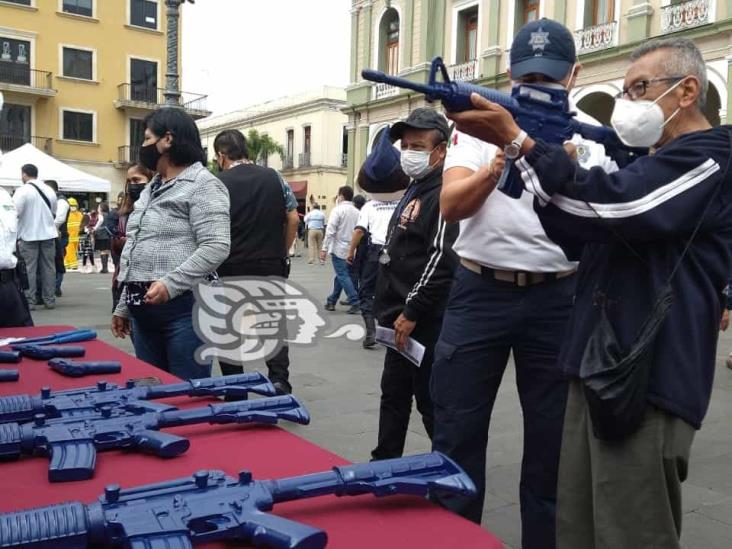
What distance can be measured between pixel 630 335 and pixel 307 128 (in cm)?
4053

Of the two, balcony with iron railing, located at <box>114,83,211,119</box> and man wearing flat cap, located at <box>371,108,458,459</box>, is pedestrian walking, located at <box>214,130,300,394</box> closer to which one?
man wearing flat cap, located at <box>371,108,458,459</box>

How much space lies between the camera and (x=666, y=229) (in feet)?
4.95

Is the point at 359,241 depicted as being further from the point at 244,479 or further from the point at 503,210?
the point at 244,479

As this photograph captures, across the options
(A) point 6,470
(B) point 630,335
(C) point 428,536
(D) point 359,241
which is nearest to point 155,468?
(A) point 6,470

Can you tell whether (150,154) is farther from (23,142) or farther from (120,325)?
(23,142)

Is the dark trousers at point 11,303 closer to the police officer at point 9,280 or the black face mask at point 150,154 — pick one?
the police officer at point 9,280

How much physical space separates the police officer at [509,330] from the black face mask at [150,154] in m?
1.32

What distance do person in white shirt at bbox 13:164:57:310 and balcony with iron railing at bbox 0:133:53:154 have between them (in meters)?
25.8

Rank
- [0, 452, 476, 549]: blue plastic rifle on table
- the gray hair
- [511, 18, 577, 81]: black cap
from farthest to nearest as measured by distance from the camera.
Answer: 1. [511, 18, 577, 81]: black cap
2. the gray hair
3. [0, 452, 476, 549]: blue plastic rifle on table

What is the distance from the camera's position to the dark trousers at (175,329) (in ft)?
9.71

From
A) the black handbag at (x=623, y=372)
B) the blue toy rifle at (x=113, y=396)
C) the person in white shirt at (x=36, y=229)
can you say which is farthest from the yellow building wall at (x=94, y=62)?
the black handbag at (x=623, y=372)

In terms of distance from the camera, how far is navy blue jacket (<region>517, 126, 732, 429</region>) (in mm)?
1518

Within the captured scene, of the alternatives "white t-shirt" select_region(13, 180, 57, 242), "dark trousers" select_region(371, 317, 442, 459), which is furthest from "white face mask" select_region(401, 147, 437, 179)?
"white t-shirt" select_region(13, 180, 57, 242)

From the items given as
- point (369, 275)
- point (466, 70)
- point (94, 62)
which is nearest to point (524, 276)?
point (369, 275)
